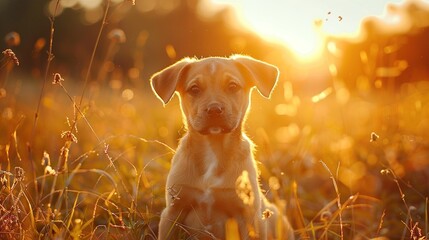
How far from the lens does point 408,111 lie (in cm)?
915

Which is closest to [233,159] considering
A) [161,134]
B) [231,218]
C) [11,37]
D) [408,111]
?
[231,218]

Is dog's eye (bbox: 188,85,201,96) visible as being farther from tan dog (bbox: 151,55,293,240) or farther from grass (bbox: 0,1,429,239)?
grass (bbox: 0,1,429,239)

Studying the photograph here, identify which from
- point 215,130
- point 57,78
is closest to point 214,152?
point 215,130

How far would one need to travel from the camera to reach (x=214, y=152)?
5047mm

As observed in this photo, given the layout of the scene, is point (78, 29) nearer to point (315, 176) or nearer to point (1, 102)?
point (1, 102)

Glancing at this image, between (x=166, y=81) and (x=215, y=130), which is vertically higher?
(x=166, y=81)

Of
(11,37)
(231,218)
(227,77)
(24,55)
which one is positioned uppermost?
(11,37)

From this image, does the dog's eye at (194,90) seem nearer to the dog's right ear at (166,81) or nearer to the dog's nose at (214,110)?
the dog's right ear at (166,81)

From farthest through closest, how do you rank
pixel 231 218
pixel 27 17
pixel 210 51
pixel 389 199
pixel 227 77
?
pixel 27 17 → pixel 210 51 → pixel 389 199 → pixel 227 77 → pixel 231 218

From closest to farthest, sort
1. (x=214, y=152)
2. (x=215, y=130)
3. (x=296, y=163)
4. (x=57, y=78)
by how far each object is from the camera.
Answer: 1. (x=57, y=78)
2. (x=215, y=130)
3. (x=214, y=152)
4. (x=296, y=163)

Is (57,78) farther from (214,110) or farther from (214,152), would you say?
(214,152)

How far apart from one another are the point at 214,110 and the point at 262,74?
823 mm

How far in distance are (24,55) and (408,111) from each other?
18.0m

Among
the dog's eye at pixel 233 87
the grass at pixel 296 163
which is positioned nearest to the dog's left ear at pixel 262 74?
the dog's eye at pixel 233 87
